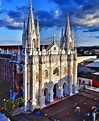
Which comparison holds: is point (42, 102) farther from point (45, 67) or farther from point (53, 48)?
point (53, 48)

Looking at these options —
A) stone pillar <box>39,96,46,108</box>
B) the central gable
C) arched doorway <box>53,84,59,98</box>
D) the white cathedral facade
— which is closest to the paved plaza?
stone pillar <box>39,96,46,108</box>

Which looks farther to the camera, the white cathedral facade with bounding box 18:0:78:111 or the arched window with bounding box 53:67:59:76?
the arched window with bounding box 53:67:59:76

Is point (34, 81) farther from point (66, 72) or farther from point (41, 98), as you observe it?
point (66, 72)

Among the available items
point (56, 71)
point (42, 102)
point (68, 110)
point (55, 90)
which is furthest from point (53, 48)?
point (68, 110)

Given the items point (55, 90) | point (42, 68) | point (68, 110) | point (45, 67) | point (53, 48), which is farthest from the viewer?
point (55, 90)

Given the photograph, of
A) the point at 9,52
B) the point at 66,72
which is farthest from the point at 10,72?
the point at 66,72

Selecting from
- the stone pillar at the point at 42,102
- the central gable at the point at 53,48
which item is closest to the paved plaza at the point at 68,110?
the stone pillar at the point at 42,102

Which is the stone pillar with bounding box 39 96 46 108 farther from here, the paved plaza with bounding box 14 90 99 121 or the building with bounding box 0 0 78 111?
the paved plaza with bounding box 14 90 99 121

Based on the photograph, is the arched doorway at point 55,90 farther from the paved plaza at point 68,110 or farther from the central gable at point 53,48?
the central gable at point 53,48
